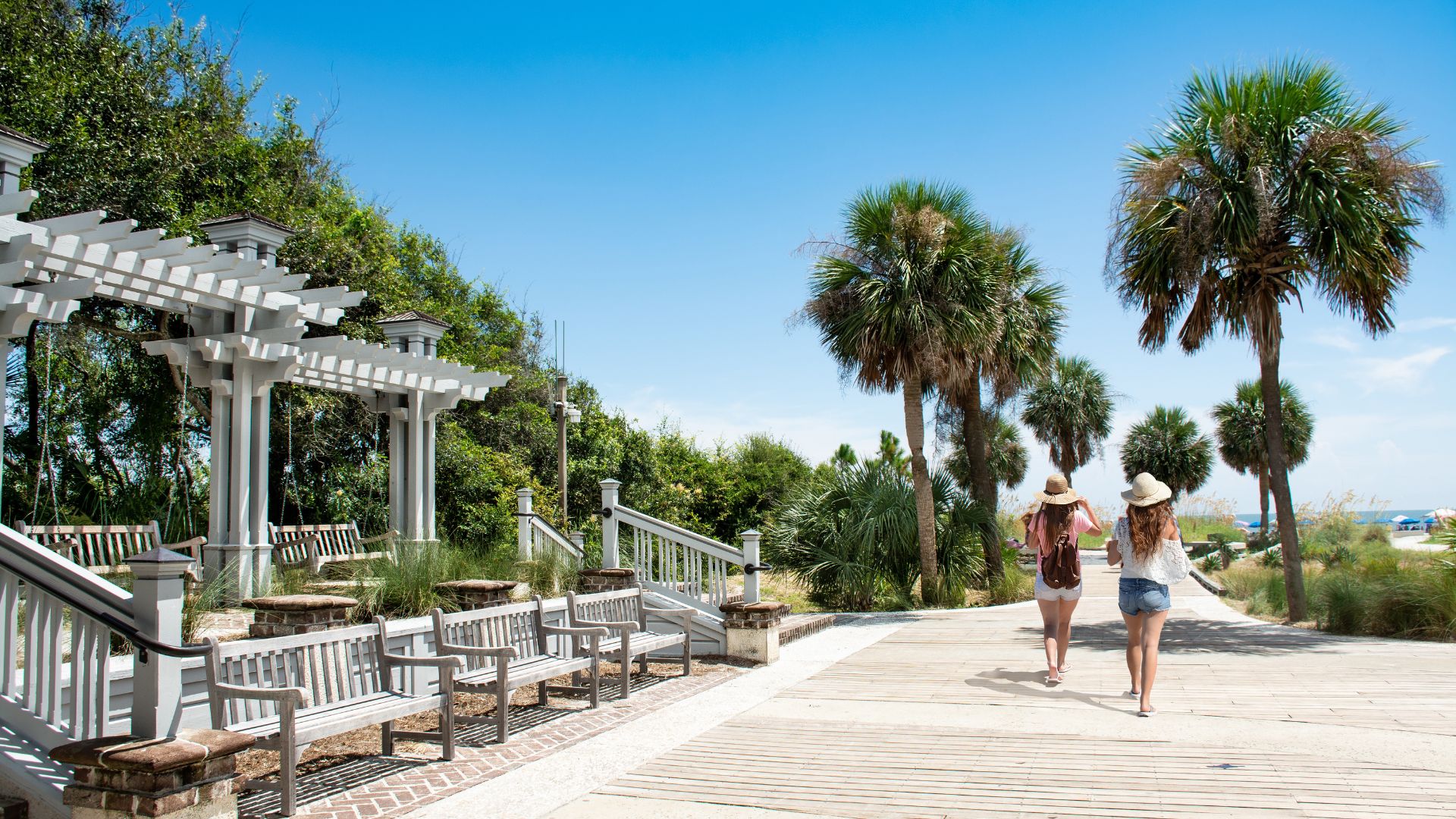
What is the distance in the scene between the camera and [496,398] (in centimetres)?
2473

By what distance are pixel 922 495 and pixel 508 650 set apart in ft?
32.7

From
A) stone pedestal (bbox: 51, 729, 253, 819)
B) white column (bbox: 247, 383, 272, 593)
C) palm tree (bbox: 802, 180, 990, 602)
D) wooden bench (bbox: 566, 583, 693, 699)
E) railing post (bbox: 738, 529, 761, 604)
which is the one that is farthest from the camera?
palm tree (bbox: 802, 180, 990, 602)

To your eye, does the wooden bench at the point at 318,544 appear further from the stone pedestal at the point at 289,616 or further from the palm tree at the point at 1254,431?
the palm tree at the point at 1254,431

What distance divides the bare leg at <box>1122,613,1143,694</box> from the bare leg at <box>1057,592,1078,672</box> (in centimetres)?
73

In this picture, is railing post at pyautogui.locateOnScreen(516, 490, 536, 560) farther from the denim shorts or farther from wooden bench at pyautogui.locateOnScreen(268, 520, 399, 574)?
the denim shorts

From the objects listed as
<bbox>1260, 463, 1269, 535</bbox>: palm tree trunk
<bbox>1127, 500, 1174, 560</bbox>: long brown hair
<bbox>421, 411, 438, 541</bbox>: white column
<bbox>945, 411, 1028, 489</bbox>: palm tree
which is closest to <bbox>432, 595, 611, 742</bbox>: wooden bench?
<bbox>1127, 500, 1174, 560</bbox>: long brown hair

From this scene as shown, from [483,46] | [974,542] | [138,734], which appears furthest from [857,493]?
[138,734]

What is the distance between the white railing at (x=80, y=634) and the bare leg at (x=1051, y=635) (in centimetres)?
610

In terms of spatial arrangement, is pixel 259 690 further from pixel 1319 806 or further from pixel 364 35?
pixel 364 35

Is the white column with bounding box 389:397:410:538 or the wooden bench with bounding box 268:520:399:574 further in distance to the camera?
the white column with bounding box 389:397:410:538

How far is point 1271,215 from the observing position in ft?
35.7

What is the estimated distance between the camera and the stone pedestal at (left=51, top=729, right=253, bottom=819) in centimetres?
358

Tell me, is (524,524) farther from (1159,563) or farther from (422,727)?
(1159,563)

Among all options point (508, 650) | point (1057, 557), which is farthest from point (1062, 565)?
point (508, 650)
